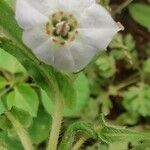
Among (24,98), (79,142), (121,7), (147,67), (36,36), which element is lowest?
(147,67)

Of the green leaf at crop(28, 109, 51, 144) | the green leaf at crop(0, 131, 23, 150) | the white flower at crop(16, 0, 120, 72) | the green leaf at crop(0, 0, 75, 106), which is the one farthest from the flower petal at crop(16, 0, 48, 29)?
the green leaf at crop(28, 109, 51, 144)

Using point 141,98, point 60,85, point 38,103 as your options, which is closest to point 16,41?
point 60,85

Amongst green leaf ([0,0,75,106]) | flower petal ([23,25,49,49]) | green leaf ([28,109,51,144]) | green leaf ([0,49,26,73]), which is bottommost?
green leaf ([28,109,51,144])

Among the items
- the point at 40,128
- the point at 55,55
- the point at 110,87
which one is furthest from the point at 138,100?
the point at 55,55

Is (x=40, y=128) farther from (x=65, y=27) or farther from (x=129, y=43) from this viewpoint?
(x=65, y=27)

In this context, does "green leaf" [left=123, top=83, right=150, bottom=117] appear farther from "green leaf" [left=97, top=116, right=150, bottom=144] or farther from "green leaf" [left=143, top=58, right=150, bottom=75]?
"green leaf" [left=97, top=116, right=150, bottom=144]

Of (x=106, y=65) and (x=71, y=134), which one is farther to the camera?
(x=106, y=65)

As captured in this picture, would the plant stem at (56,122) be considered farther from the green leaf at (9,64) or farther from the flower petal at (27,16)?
the green leaf at (9,64)
